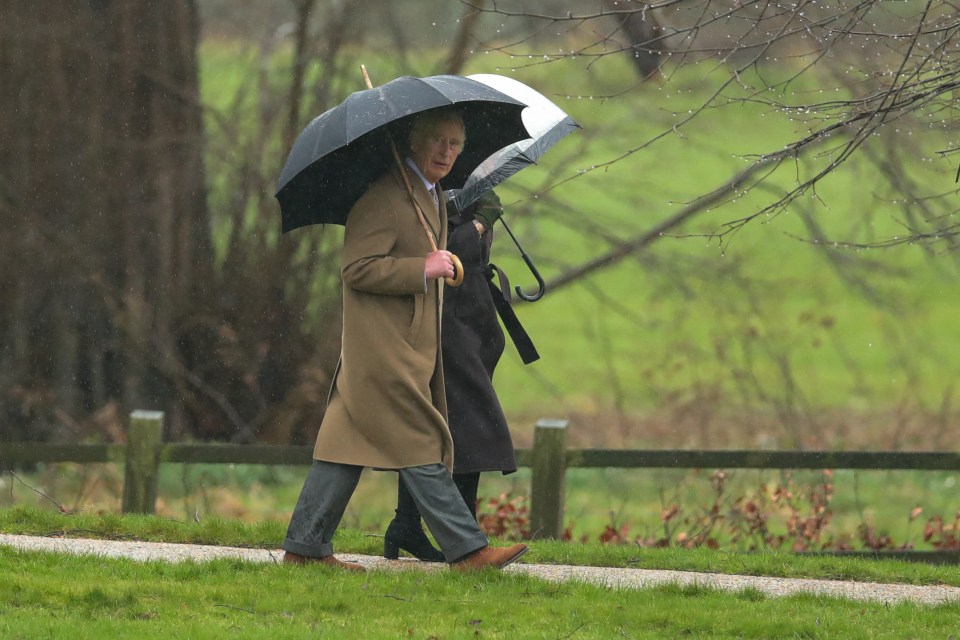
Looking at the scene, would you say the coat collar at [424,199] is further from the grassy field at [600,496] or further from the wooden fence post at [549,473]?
the grassy field at [600,496]

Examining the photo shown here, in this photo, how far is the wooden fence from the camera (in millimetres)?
8367

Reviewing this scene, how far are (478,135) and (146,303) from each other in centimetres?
664

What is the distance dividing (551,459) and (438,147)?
2.80m

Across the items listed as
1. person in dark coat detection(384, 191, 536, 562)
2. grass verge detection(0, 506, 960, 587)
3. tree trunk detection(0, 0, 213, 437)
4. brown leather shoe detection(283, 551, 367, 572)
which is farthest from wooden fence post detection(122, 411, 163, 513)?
tree trunk detection(0, 0, 213, 437)

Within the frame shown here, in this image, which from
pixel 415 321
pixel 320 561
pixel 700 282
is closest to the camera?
pixel 415 321

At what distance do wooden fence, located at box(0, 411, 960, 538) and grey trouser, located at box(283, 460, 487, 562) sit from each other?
2.26 metres

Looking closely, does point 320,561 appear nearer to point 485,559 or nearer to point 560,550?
point 485,559

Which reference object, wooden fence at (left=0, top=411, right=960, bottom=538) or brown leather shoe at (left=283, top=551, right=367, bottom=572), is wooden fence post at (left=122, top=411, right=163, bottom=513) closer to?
wooden fence at (left=0, top=411, right=960, bottom=538)

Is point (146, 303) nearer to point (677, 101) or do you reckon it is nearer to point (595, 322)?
point (677, 101)

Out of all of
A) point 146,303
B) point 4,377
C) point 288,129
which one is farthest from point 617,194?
point 4,377

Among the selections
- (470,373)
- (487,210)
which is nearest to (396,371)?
(470,373)

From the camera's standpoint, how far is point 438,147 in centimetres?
608

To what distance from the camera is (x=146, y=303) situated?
41.3 feet

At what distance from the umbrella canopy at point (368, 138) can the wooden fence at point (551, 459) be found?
7.51 feet
